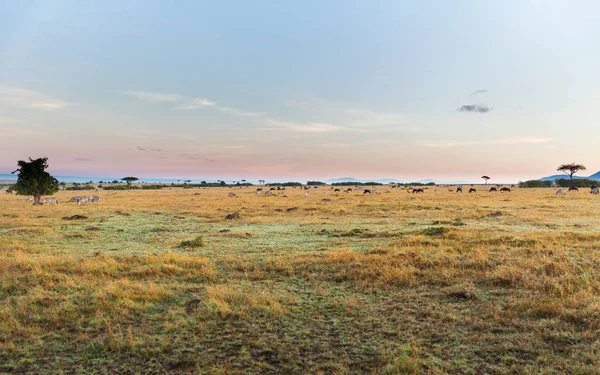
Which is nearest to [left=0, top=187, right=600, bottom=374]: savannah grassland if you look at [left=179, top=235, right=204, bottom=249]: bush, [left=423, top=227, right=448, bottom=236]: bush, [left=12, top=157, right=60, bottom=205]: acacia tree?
[left=179, top=235, right=204, bottom=249]: bush

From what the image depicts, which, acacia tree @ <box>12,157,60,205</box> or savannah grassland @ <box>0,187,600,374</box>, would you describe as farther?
acacia tree @ <box>12,157,60,205</box>

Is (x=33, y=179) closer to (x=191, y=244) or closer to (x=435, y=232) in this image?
(x=191, y=244)

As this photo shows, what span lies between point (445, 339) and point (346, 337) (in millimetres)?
1788

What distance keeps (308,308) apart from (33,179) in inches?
1708

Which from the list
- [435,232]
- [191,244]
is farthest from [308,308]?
[435,232]

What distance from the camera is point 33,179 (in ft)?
129

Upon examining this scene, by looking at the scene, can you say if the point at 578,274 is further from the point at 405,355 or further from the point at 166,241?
the point at 166,241

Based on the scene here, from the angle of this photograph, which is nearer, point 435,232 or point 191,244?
point 191,244

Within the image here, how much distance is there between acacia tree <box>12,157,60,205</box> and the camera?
39.4m

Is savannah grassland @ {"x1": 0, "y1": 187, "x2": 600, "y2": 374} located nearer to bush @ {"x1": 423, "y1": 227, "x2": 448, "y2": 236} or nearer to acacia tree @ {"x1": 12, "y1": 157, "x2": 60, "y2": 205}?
bush @ {"x1": 423, "y1": 227, "x2": 448, "y2": 236}

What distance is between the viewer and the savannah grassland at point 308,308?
5.77 meters

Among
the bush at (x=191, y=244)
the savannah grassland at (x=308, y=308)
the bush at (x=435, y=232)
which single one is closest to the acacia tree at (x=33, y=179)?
the savannah grassland at (x=308, y=308)

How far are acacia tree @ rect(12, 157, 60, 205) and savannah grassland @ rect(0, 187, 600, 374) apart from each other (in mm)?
29662

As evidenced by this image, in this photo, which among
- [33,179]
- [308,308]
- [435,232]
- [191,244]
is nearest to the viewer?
[308,308]
